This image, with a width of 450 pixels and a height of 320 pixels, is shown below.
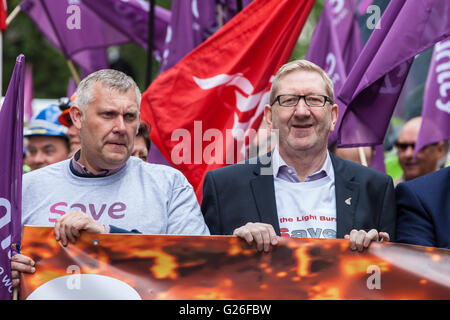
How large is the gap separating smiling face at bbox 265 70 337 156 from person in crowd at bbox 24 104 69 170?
9.87ft

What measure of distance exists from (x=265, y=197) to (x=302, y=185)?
0.22 m

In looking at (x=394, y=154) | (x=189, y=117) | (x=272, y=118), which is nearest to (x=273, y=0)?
(x=189, y=117)

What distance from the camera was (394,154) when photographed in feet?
30.9

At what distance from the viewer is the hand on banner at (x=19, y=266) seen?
3.56 meters

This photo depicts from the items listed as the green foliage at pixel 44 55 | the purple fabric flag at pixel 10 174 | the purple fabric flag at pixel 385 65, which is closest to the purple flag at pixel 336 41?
the purple fabric flag at pixel 385 65


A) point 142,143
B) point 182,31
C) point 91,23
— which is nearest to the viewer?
point 142,143

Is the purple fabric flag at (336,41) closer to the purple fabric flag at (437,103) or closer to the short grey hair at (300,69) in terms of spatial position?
the purple fabric flag at (437,103)

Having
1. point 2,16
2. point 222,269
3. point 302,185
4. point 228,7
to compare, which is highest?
point 228,7

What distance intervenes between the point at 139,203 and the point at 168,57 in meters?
3.20

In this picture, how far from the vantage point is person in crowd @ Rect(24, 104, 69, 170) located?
262 inches

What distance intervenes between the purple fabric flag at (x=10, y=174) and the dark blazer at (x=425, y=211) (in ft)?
6.41

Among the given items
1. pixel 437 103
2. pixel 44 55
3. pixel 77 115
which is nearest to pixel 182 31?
pixel 437 103

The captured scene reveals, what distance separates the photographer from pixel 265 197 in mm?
4039

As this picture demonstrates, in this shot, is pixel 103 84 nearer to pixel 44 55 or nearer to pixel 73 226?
pixel 73 226
